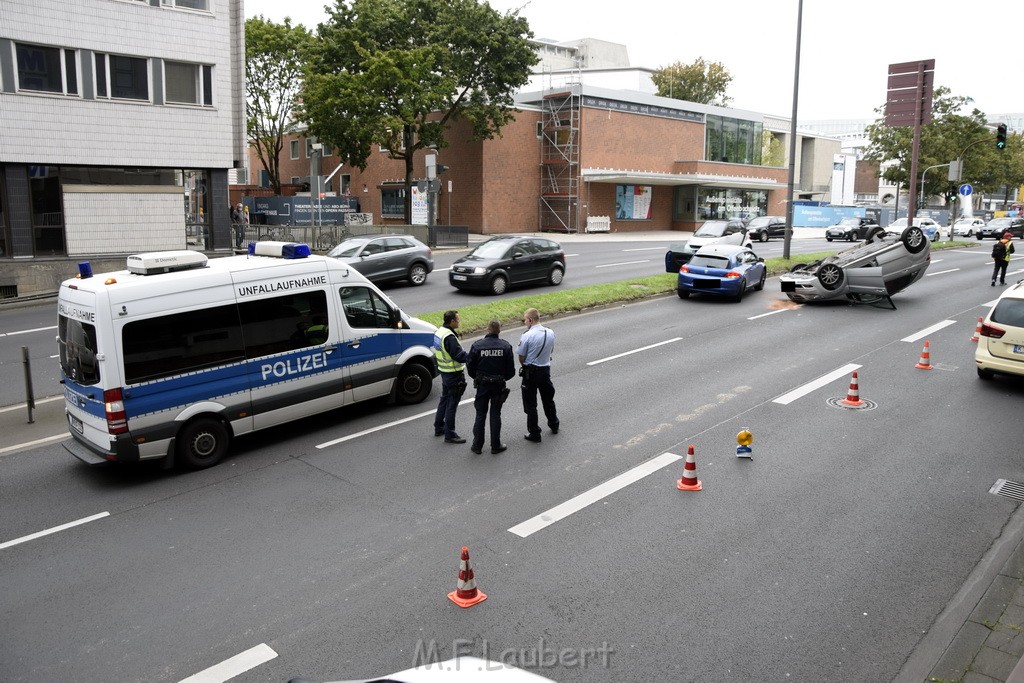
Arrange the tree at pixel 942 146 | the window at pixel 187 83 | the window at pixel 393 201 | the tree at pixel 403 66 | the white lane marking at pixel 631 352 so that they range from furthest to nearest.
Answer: the tree at pixel 942 146 → the window at pixel 393 201 → the tree at pixel 403 66 → the window at pixel 187 83 → the white lane marking at pixel 631 352

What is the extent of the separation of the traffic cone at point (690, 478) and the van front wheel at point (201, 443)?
5.31 meters

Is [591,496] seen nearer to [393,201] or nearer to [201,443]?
[201,443]

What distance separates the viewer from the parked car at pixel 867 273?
1952cm

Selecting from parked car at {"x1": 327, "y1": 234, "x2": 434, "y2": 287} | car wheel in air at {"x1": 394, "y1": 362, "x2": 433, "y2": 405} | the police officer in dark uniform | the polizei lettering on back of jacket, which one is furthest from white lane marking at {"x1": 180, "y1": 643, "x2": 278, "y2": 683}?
parked car at {"x1": 327, "y1": 234, "x2": 434, "y2": 287}

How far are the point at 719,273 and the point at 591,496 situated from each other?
45.0ft

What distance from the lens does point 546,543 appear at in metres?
7.06

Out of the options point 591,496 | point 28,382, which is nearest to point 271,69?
point 28,382

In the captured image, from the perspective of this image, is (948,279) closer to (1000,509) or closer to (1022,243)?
(1000,509)

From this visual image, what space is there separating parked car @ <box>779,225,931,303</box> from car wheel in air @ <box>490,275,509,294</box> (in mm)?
7359

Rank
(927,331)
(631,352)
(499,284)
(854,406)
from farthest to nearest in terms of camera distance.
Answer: (499,284) → (927,331) → (631,352) → (854,406)

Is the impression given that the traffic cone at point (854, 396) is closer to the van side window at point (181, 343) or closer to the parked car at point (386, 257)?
the van side window at point (181, 343)

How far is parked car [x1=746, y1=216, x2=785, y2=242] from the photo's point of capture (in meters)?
42.9

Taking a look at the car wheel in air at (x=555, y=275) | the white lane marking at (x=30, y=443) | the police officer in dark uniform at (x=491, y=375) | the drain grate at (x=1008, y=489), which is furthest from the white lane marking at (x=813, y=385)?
the car wheel in air at (x=555, y=275)

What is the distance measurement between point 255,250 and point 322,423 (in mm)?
2503
